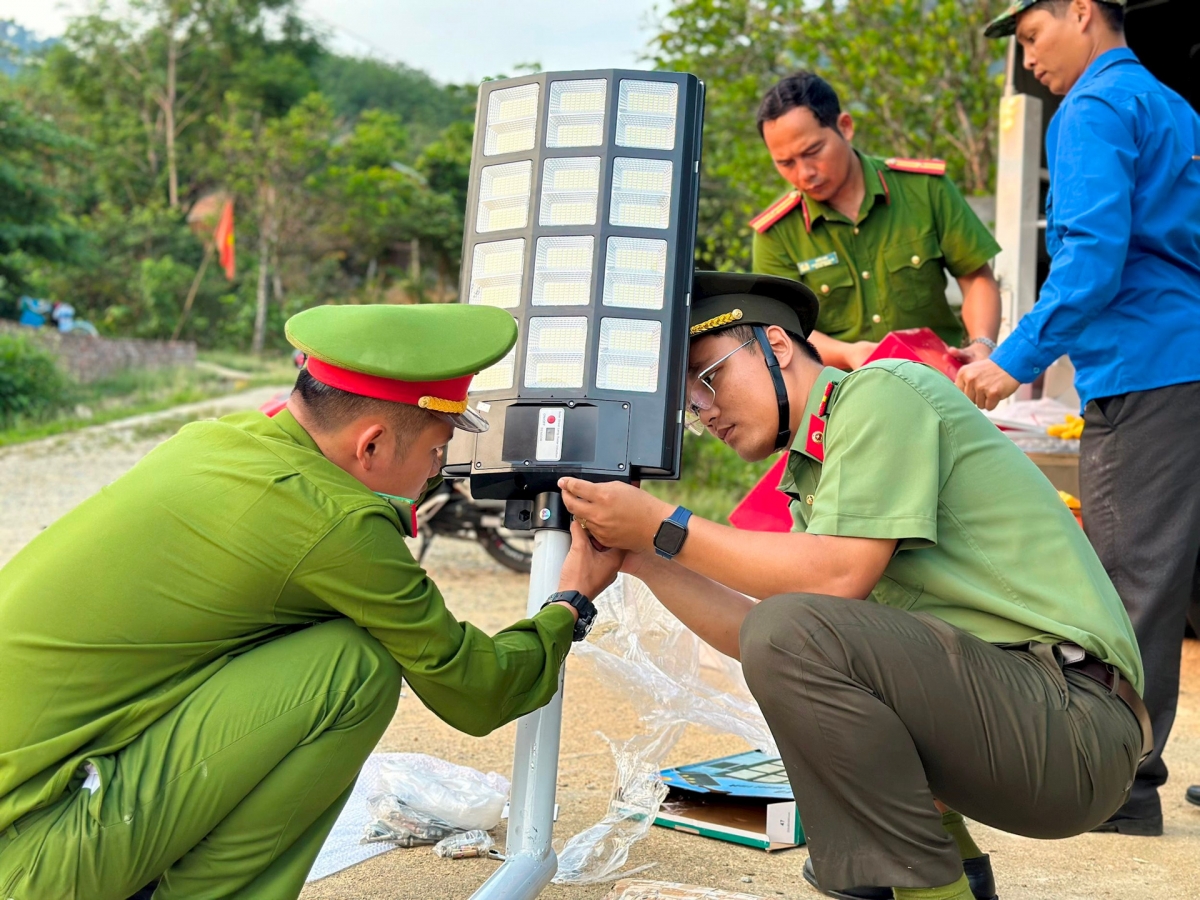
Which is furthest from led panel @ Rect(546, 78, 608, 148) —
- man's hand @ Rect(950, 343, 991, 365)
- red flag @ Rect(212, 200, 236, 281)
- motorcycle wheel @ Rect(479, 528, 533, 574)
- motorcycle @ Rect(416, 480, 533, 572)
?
red flag @ Rect(212, 200, 236, 281)

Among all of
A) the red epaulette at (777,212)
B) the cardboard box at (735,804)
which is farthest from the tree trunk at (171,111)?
the cardboard box at (735,804)

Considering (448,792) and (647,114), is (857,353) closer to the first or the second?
(647,114)

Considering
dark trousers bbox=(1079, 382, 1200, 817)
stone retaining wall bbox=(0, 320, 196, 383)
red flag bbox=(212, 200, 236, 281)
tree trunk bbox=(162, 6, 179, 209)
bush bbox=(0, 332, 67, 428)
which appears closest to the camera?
dark trousers bbox=(1079, 382, 1200, 817)

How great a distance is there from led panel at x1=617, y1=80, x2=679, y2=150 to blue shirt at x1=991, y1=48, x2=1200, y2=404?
0.98m

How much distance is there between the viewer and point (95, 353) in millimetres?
17453

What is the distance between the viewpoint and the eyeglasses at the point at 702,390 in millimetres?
2221

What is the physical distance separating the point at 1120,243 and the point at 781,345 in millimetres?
1015

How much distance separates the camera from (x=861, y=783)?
1.86m

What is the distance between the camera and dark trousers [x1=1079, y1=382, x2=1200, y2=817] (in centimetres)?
282

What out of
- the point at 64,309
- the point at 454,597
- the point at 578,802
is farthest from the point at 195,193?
the point at 578,802

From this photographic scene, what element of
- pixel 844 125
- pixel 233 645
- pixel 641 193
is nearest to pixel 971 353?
pixel 844 125

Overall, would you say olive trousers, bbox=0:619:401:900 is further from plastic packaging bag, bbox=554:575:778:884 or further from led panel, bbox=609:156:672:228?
plastic packaging bag, bbox=554:575:778:884

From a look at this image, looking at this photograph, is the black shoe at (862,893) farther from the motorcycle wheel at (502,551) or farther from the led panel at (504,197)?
the motorcycle wheel at (502,551)

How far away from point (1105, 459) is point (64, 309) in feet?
74.5
